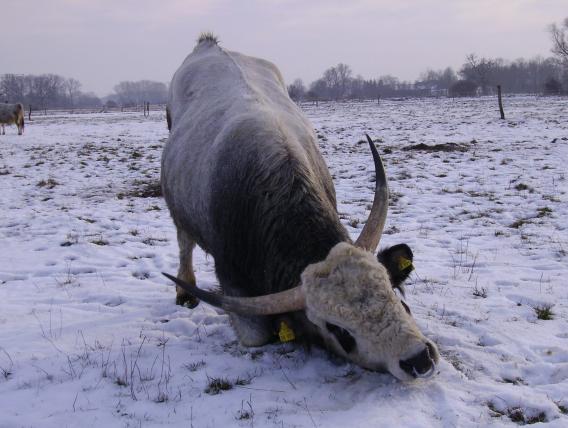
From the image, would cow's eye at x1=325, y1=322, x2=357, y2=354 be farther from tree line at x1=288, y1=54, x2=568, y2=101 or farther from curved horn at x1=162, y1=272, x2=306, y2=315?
tree line at x1=288, y1=54, x2=568, y2=101

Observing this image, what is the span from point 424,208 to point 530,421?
19.6ft

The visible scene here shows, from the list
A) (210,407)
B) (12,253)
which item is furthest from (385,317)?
(12,253)

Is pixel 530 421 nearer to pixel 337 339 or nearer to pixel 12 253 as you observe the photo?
pixel 337 339

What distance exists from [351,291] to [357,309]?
0.11 meters

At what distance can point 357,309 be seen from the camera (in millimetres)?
2979

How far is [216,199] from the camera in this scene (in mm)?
4145

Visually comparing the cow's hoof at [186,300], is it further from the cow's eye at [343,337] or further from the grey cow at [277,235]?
the cow's eye at [343,337]

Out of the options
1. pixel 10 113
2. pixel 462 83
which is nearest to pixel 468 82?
pixel 462 83

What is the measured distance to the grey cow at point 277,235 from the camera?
3.02 meters

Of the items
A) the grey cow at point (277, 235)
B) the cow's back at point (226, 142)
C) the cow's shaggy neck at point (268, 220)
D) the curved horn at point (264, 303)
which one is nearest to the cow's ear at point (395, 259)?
the grey cow at point (277, 235)

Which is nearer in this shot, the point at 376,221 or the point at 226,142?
the point at 376,221

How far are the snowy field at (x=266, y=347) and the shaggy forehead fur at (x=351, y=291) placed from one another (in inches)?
22.3

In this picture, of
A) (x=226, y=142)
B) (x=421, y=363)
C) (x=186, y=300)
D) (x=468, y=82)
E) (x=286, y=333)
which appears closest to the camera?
(x=421, y=363)

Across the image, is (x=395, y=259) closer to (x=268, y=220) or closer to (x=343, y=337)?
(x=343, y=337)
